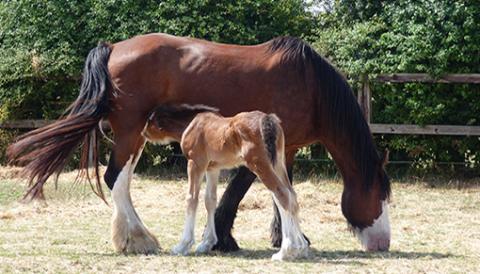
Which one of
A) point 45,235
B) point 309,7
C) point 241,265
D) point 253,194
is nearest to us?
point 241,265

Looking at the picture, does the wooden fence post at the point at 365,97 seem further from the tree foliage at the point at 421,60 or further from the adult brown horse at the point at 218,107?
the adult brown horse at the point at 218,107

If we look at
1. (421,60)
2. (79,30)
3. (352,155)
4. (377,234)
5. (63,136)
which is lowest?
(377,234)

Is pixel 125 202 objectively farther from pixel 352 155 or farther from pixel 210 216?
pixel 352 155

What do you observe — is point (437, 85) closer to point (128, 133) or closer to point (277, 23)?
point (277, 23)

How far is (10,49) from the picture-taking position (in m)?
15.3

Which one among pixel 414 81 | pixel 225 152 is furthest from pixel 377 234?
pixel 414 81

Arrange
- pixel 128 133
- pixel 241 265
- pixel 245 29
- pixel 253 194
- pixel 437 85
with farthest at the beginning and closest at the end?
pixel 245 29 → pixel 437 85 → pixel 253 194 → pixel 128 133 → pixel 241 265

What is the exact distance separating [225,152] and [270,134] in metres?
0.47

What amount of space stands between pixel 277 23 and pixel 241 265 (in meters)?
8.56

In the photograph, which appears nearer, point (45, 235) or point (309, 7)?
point (45, 235)

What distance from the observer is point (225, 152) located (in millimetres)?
7621

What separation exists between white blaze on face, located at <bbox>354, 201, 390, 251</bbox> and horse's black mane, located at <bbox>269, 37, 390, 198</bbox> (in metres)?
0.26

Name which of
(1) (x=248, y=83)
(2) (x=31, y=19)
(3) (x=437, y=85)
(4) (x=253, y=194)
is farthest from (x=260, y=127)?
(2) (x=31, y=19)

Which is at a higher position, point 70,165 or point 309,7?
point 309,7
